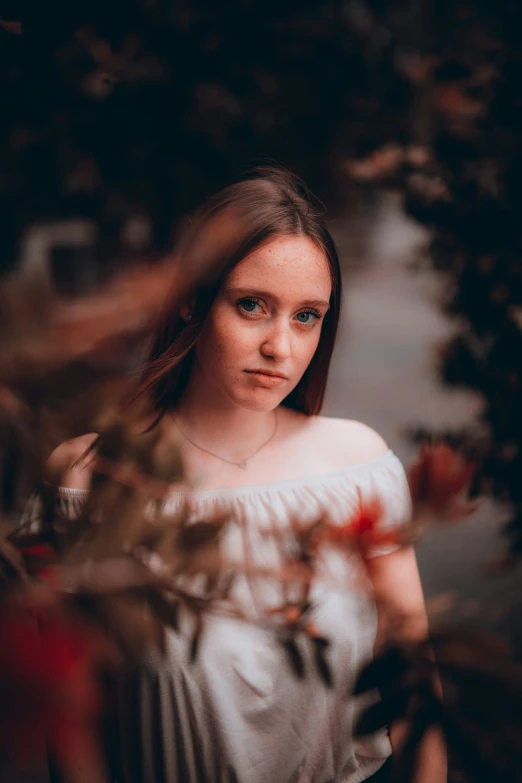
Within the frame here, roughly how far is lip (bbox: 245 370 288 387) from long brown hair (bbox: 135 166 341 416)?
10cm

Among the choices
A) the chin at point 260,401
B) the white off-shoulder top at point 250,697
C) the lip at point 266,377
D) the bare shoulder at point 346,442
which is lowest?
the white off-shoulder top at point 250,697

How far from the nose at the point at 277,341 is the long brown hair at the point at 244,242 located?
3.5 inches

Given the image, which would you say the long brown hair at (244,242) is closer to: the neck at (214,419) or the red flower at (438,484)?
the neck at (214,419)

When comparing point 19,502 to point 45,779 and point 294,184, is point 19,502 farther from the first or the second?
point 45,779

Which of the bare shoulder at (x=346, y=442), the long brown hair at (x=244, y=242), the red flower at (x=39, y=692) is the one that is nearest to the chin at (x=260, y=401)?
the long brown hair at (x=244, y=242)

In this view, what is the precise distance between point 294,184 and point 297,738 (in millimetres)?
852

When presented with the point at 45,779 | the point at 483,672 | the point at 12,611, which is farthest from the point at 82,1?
the point at 45,779

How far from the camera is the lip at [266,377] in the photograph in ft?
2.77

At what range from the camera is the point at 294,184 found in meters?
0.94

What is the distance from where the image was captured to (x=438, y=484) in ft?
1.86

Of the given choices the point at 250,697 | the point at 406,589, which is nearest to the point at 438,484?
the point at 406,589

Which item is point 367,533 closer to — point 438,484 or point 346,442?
point 438,484

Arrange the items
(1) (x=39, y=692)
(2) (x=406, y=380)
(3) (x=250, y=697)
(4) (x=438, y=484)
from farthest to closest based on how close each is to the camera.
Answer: (2) (x=406, y=380) → (3) (x=250, y=697) → (4) (x=438, y=484) → (1) (x=39, y=692)

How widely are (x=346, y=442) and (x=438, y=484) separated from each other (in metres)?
0.52
